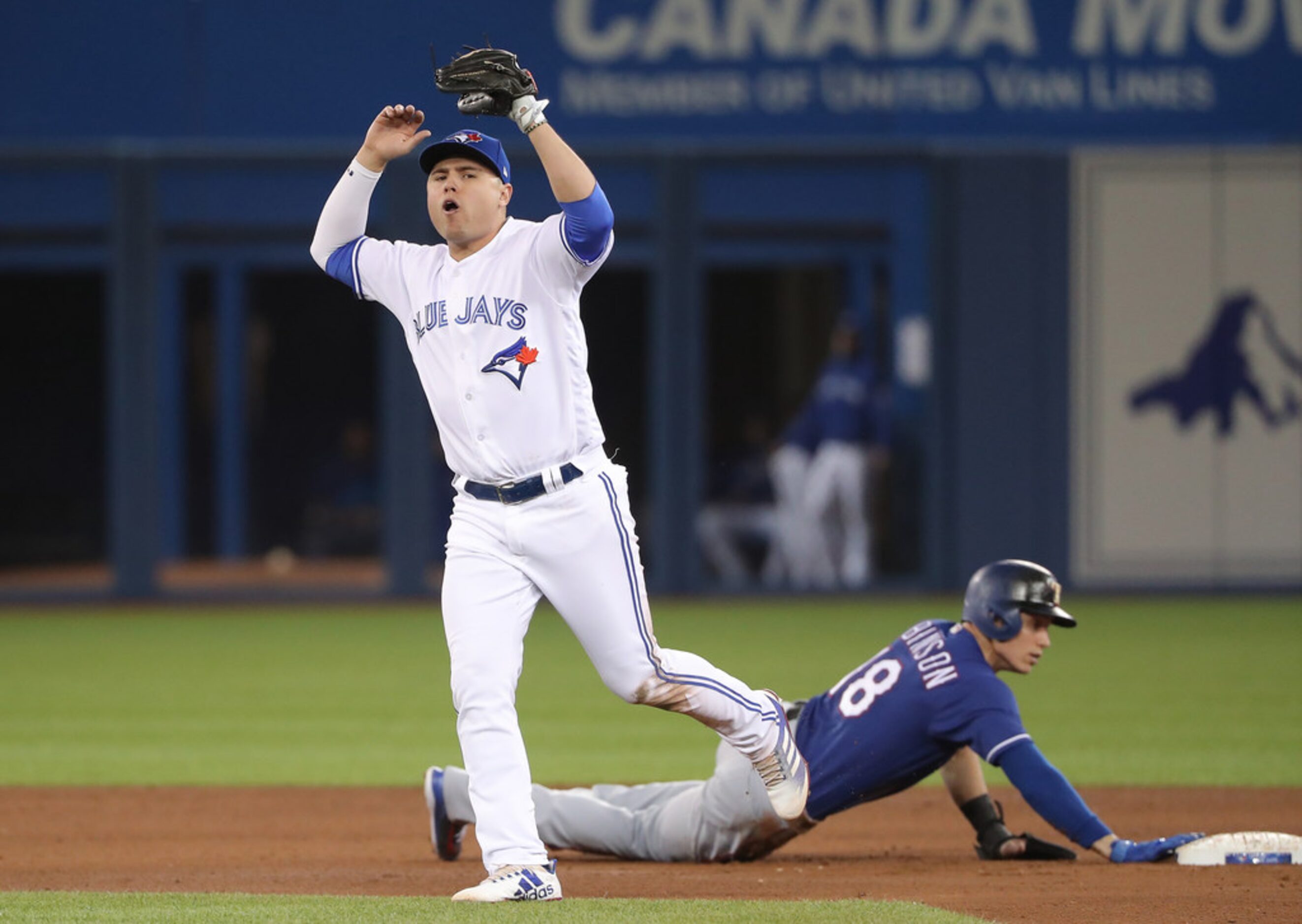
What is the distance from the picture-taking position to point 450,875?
5449 mm

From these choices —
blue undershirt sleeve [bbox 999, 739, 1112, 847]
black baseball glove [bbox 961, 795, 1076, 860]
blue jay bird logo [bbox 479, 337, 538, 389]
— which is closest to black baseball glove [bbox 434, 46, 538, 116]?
blue jay bird logo [bbox 479, 337, 538, 389]

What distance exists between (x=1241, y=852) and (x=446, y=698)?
17.9ft

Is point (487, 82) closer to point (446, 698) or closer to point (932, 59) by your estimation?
point (446, 698)

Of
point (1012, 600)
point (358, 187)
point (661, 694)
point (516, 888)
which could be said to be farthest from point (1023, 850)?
point (358, 187)

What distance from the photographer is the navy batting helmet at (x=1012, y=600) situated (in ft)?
17.7

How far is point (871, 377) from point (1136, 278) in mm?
2373

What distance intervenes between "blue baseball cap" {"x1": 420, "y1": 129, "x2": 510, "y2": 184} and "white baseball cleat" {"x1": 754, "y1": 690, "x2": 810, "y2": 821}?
1.66m

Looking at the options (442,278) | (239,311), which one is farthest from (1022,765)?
(239,311)

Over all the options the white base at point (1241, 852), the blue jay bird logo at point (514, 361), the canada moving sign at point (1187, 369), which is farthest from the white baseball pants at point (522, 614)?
the canada moving sign at point (1187, 369)

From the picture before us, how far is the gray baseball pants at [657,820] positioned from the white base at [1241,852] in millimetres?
1118

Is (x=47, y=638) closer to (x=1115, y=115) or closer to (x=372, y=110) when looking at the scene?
(x=372, y=110)

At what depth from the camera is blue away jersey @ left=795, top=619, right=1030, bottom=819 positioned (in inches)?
211

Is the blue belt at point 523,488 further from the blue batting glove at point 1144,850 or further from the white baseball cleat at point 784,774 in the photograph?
the blue batting glove at point 1144,850

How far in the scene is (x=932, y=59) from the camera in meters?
15.6
